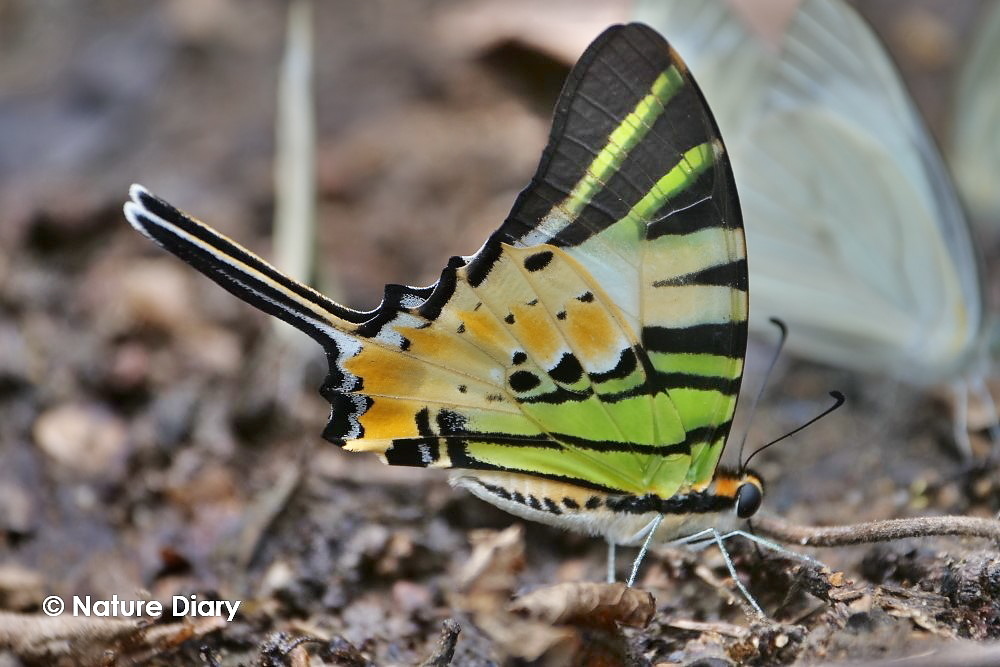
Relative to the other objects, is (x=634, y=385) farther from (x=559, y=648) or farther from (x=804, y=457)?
(x=804, y=457)

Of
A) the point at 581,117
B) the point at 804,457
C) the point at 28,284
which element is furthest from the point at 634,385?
the point at 28,284

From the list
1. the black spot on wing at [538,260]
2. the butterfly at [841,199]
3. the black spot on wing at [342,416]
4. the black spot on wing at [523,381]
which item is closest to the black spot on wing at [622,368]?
the black spot on wing at [523,381]

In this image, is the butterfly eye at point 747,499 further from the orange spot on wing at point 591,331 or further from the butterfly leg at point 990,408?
the butterfly leg at point 990,408

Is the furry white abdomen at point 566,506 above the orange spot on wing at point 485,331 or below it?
below

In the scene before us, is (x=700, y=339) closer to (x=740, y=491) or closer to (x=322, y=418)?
(x=740, y=491)

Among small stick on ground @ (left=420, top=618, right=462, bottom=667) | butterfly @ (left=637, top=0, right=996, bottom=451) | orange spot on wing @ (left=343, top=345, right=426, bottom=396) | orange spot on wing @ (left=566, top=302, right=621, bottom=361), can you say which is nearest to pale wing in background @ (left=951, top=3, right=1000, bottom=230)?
butterfly @ (left=637, top=0, right=996, bottom=451)

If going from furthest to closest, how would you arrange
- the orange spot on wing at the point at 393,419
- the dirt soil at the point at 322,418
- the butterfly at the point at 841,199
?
1. the butterfly at the point at 841,199
2. the orange spot on wing at the point at 393,419
3. the dirt soil at the point at 322,418
